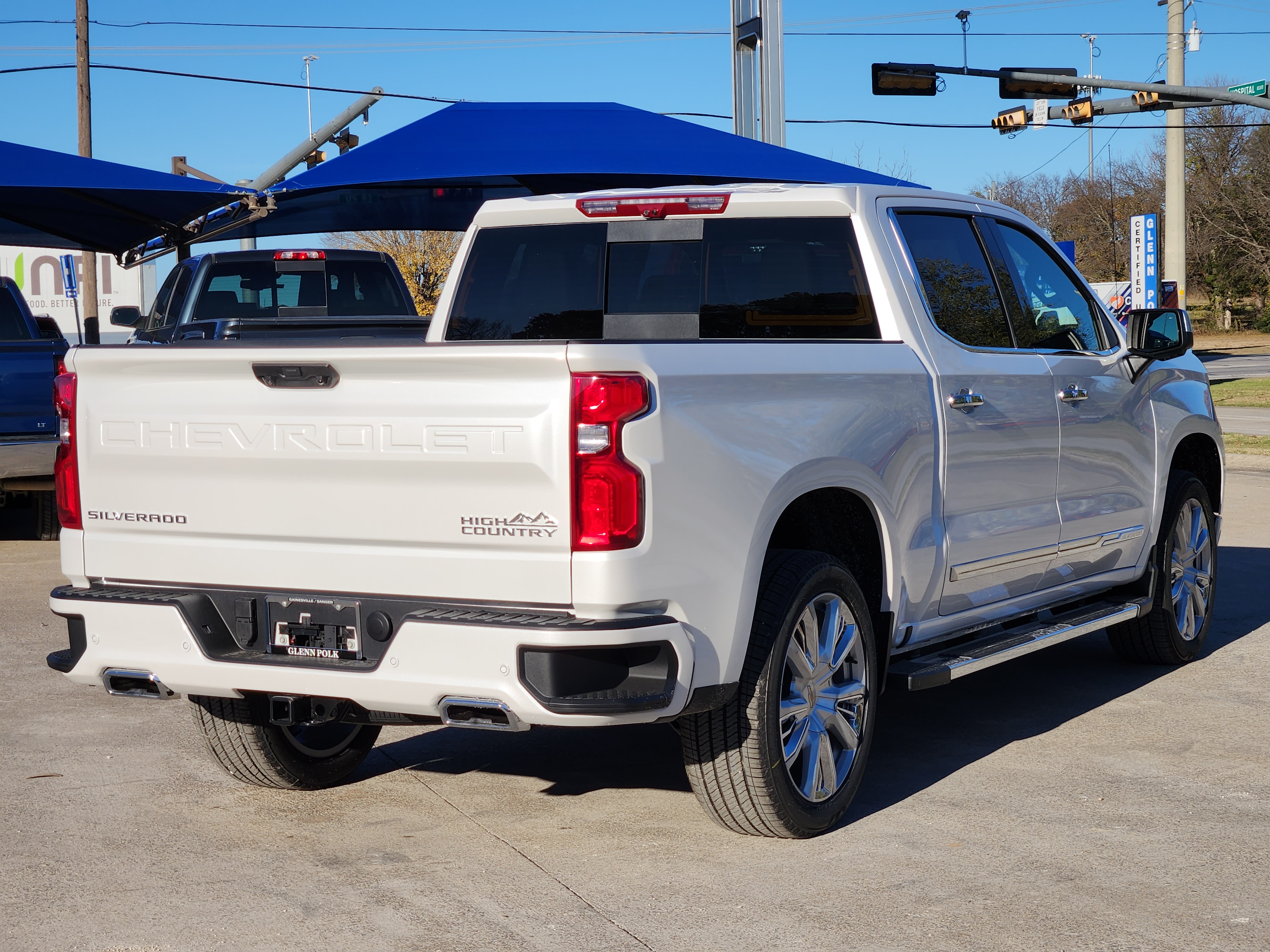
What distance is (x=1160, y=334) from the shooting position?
21.7 feet

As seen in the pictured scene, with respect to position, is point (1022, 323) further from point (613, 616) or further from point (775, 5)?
point (775, 5)

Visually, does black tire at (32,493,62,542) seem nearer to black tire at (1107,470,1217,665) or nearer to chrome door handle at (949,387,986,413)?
black tire at (1107,470,1217,665)

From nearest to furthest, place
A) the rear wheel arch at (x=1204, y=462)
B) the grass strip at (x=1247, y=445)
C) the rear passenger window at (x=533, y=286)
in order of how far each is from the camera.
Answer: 1. the rear passenger window at (x=533, y=286)
2. the rear wheel arch at (x=1204, y=462)
3. the grass strip at (x=1247, y=445)

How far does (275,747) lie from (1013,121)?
29.1 meters

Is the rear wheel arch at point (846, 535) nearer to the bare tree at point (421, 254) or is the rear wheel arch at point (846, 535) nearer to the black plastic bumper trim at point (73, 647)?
the black plastic bumper trim at point (73, 647)

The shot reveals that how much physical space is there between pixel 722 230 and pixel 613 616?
2065 millimetres

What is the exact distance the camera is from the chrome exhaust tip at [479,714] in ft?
12.7

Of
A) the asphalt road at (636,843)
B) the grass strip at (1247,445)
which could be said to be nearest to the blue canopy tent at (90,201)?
the asphalt road at (636,843)

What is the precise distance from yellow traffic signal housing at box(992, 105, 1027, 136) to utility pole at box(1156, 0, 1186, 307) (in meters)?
4.11

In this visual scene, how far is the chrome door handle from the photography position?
5.18 metres

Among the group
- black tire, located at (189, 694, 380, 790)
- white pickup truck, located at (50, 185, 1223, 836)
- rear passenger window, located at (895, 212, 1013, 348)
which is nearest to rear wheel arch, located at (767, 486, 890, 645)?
white pickup truck, located at (50, 185, 1223, 836)

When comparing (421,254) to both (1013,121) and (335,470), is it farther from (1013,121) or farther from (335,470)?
(335,470)

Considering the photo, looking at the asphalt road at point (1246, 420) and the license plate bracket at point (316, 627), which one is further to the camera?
the asphalt road at point (1246, 420)

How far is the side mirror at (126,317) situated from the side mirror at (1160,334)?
11.4m
